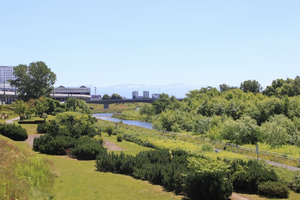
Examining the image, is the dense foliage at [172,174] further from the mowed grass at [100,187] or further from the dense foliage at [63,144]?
the dense foliage at [63,144]

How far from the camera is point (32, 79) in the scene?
80375 mm

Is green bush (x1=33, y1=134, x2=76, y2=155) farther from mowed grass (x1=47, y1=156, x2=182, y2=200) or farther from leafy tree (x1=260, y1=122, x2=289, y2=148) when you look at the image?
leafy tree (x1=260, y1=122, x2=289, y2=148)

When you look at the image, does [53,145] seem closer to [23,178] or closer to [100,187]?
[100,187]

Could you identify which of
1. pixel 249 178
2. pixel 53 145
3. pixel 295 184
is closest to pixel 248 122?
pixel 295 184

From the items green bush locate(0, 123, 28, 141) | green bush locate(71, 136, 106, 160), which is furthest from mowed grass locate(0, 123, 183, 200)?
green bush locate(0, 123, 28, 141)

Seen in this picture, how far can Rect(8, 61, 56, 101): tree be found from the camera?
79625 millimetres

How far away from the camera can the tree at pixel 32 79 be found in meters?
79.6

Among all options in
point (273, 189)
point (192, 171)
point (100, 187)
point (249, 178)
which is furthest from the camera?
point (249, 178)

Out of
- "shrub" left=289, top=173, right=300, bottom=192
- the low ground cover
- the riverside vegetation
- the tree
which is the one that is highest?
the tree

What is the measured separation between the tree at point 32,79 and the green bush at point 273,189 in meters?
73.3

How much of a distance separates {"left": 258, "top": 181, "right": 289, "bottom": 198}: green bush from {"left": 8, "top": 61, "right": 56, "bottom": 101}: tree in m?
73.3

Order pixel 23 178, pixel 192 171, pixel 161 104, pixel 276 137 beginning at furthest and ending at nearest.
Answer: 1. pixel 161 104
2. pixel 276 137
3. pixel 192 171
4. pixel 23 178

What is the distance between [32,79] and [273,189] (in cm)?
7538

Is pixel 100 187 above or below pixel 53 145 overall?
below
